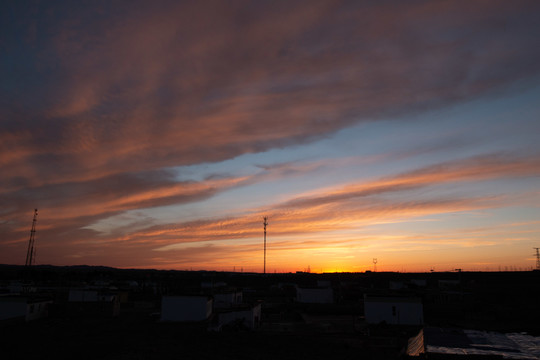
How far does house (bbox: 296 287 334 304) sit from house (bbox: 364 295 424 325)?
26.1 metres

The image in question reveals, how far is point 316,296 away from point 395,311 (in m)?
27.3

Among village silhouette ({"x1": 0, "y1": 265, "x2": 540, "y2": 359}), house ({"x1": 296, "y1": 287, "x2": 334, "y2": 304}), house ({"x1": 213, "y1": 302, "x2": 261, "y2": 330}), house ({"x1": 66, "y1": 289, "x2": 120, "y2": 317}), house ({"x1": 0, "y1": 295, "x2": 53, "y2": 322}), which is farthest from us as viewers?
house ({"x1": 296, "y1": 287, "x2": 334, "y2": 304})

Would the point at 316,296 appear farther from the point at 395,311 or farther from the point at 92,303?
the point at 92,303

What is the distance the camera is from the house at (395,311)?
43.3 metres

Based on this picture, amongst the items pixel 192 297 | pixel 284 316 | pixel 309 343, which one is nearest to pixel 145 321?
pixel 192 297

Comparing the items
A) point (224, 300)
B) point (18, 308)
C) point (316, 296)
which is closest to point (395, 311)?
point (316, 296)

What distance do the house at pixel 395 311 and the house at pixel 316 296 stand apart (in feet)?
85.8

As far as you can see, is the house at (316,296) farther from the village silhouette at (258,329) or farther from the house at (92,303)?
the house at (92,303)

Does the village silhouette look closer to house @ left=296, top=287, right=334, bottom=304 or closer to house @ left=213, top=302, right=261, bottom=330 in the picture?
house @ left=213, top=302, right=261, bottom=330

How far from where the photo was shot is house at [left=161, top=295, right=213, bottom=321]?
48.3 metres

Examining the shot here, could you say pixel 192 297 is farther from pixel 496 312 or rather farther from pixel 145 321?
pixel 496 312

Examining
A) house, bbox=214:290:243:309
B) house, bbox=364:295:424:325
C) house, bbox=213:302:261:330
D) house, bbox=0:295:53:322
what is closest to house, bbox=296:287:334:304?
house, bbox=214:290:243:309

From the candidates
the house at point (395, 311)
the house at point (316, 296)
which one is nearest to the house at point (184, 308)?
the house at point (395, 311)

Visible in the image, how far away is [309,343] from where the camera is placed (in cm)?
3459
